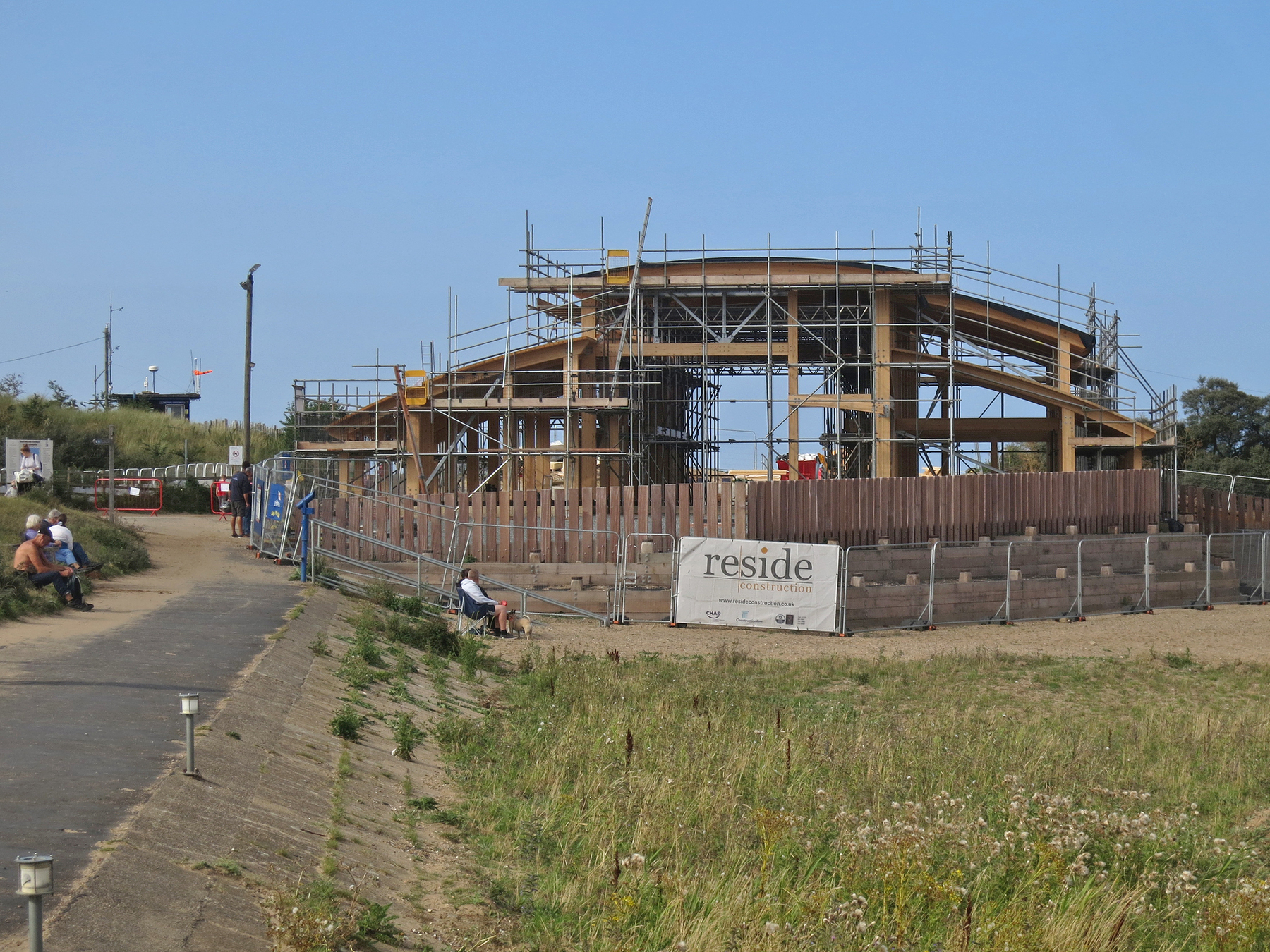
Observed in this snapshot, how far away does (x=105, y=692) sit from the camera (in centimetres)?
1177

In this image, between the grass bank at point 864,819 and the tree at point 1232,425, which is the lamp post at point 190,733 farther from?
the tree at point 1232,425

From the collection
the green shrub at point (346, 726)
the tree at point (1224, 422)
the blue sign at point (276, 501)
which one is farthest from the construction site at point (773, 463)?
the tree at point (1224, 422)

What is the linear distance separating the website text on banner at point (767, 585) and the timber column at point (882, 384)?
33.7 feet

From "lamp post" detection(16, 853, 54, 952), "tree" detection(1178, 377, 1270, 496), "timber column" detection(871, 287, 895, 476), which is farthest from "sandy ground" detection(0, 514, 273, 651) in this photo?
"tree" detection(1178, 377, 1270, 496)

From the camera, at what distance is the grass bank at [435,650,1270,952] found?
7770 mm

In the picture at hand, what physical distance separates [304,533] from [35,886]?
18.5m

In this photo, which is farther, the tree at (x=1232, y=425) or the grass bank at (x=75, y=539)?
the tree at (x=1232, y=425)

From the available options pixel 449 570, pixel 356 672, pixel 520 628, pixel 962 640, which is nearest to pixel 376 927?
pixel 356 672

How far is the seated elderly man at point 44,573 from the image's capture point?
17.3 meters

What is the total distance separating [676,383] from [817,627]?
17.5 meters

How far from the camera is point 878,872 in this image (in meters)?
8.30

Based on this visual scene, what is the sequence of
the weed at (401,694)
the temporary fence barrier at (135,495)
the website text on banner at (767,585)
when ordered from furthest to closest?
the temporary fence barrier at (135,495), the website text on banner at (767,585), the weed at (401,694)

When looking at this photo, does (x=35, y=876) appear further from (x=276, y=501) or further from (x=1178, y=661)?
(x=276, y=501)

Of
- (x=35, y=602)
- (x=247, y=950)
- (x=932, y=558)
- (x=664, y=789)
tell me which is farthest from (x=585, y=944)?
(x=932, y=558)
